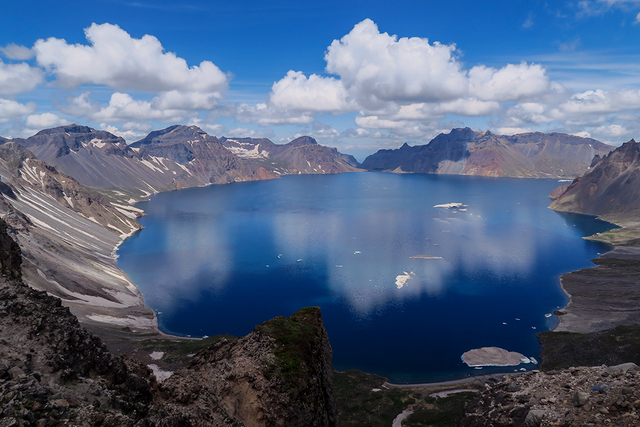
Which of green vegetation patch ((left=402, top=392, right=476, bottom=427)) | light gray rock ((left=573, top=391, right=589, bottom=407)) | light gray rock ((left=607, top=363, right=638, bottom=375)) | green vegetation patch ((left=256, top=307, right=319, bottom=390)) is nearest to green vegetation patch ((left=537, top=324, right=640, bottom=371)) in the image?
green vegetation patch ((left=402, top=392, right=476, bottom=427))

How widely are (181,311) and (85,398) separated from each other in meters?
90.2

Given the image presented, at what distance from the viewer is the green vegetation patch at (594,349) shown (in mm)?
65188

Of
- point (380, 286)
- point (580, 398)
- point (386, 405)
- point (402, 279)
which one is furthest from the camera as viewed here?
point (402, 279)

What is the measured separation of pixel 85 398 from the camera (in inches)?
696

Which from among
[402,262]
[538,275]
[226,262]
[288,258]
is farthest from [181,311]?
[538,275]

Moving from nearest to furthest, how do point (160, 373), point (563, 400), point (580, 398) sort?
point (580, 398), point (563, 400), point (160, 373)

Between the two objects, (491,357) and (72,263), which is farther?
(72,263)

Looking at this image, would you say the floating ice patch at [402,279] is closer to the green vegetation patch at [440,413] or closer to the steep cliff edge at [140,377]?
the green vegetation patch at [440,413]

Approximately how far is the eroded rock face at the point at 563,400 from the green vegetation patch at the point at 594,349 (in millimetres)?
43803

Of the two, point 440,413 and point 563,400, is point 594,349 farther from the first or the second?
point 563,400

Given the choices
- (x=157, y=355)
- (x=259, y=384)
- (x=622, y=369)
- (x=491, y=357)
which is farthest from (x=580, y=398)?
(x=157, y=355)

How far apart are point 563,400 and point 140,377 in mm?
29623

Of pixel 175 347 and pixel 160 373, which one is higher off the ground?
pixel 160 373

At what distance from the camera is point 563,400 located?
1024 inches
